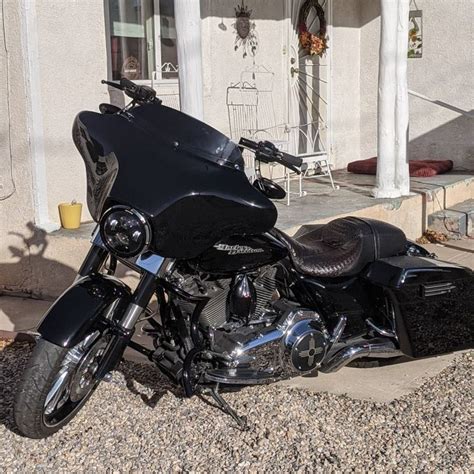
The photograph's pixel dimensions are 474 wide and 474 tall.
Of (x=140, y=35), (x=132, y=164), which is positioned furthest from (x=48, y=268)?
(x=132, y=164)

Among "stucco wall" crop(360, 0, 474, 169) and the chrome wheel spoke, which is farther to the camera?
"stucco wall" crop(360, 0, 474, 169)

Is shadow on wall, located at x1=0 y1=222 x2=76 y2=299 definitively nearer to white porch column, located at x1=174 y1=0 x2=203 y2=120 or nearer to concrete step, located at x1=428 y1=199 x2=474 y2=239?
white porch column, located at x1=174 y1=0 x2=203 y2=120

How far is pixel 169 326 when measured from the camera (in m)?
3.27

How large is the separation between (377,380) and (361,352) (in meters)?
0.45

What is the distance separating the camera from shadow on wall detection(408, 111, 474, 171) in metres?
9.06

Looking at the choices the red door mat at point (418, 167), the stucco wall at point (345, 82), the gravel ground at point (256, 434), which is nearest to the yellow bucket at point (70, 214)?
the gravel ground at point (256, 434)

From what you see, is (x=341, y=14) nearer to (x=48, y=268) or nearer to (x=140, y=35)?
(x=140, y=35)

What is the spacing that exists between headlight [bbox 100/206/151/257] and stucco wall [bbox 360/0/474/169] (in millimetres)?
6993

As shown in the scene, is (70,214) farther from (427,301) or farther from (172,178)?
(427,301)

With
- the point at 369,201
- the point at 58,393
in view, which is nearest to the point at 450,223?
the point at 369,201

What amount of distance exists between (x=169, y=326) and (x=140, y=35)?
4.06 m

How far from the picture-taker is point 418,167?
8695 mm

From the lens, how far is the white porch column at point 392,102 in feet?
22.5

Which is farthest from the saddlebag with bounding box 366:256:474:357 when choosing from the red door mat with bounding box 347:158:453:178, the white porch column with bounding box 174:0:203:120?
the red door mat with bounding box 347:158:453:178
